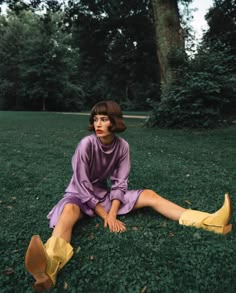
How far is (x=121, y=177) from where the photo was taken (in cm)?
276

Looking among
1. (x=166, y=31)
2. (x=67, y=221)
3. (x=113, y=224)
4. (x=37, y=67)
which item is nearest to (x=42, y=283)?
(x=67, y=221)

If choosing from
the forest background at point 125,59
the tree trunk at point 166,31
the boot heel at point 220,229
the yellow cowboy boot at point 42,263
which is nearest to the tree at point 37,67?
the forest background at point 125,59

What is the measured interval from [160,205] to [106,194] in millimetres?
508

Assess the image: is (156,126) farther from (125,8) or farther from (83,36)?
(83,36)

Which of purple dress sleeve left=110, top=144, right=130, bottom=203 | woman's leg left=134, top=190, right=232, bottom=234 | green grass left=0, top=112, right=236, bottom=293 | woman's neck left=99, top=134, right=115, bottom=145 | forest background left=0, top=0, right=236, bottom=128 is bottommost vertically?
green grass left=0, top=112, right=236, bottom=293

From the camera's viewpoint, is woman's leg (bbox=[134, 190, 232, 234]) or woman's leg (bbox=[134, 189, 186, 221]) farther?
woman's leg (bbox=[134, 189, 186, 221])

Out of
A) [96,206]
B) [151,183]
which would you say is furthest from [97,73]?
[96,206]

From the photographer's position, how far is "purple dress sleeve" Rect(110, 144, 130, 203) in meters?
2.67

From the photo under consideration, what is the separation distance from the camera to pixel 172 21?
1062cm

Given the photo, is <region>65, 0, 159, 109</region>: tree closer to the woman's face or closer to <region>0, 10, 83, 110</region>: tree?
<region>0, 10, 83, 110</region>: tree

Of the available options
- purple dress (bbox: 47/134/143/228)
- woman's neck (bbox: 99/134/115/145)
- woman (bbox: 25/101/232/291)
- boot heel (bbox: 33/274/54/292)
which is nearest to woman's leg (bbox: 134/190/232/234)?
woman (bbox: 25/101/232/291)

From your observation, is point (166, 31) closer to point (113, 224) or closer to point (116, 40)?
point (116, 40)

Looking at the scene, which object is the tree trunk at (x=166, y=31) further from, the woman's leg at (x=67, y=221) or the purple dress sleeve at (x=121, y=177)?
the woman's leg at (x=67, y=221)

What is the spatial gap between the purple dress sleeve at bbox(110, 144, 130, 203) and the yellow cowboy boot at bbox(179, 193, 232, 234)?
1.85 ft
